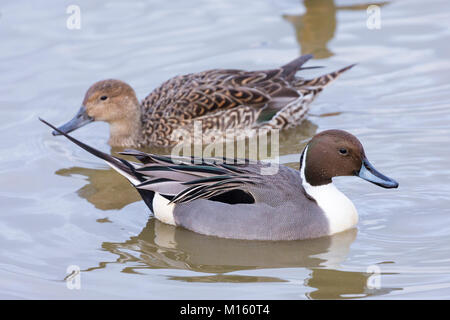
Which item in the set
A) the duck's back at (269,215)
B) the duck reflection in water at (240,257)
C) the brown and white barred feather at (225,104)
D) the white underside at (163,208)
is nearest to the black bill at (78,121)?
the brown and white barred feather at (225,104)

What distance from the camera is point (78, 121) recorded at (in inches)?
313

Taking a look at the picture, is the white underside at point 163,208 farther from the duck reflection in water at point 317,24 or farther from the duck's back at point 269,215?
the duck reflection in water at point 317,24

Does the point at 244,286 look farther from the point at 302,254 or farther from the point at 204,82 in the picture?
the point at 204,82

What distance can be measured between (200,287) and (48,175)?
8.37 ft

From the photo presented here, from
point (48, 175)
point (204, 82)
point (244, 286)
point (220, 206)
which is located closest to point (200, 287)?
point (244, 286)

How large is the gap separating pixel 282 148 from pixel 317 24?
297 centimetres

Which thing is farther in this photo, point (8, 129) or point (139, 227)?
point (8, 129)

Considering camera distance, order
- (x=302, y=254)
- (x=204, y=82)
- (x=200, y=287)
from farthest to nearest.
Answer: (x=204, y=82) → (x=302, y=254) → (x=200, y=287)

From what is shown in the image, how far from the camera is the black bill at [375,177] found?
5.89 metres

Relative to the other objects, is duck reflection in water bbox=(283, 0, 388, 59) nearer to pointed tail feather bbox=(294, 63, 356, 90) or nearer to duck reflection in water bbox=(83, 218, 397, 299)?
pointed tail feather bbox=(294, 63, 356, 90)

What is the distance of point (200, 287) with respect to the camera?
5.32m

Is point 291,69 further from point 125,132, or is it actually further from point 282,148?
point 125,132

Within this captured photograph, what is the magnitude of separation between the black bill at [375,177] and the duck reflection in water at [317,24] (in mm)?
3747

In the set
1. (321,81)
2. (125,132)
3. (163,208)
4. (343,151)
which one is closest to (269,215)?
(343,151)
